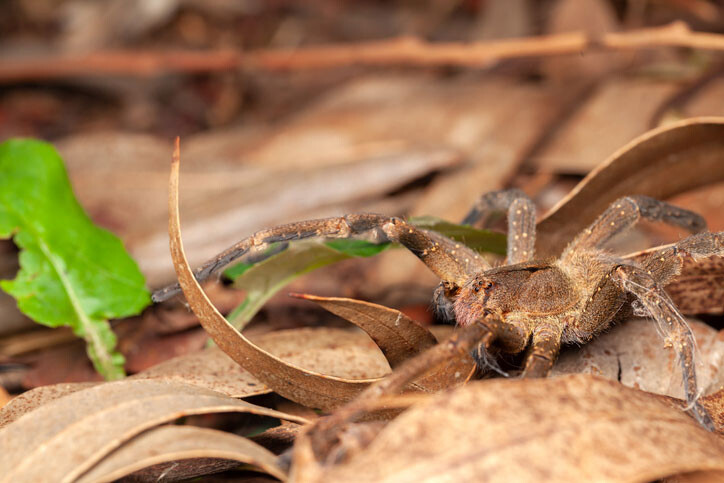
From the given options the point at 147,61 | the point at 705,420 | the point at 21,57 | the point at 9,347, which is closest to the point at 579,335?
the point at 705,420

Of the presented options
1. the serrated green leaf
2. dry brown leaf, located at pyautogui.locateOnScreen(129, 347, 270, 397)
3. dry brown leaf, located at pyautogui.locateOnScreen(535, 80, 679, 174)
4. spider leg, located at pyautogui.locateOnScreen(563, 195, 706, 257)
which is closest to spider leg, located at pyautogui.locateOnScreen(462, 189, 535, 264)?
spider leg, located at pyautogui.locateOnScreen(563, 195, 706, 257)

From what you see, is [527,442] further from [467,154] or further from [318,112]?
[318,112]

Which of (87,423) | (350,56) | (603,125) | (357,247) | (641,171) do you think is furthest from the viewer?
(350,56)

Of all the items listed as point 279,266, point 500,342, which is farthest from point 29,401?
point 500,342

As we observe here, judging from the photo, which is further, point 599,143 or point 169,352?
point 599,143

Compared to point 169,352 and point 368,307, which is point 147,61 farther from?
point 368,307

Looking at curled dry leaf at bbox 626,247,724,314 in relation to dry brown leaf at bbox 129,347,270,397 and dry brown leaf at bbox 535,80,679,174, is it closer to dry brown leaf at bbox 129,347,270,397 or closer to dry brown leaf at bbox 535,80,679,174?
dry brown leaf at bbox 535,80,679,174

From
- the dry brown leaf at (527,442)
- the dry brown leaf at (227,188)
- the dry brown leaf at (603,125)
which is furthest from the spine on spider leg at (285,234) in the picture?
the dry brown leaf at (603,125)
